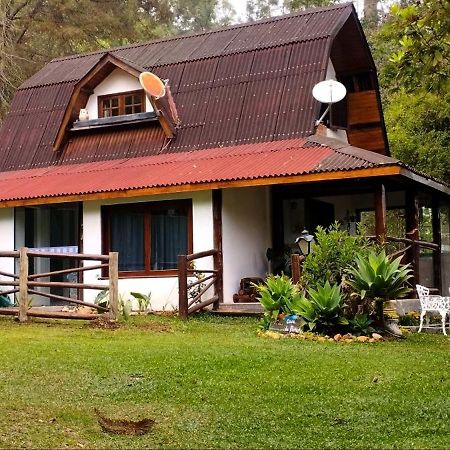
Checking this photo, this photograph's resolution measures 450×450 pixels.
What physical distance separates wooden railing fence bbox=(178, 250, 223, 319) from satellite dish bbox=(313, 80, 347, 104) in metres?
3.88

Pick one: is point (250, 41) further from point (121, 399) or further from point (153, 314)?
point (121, 399)

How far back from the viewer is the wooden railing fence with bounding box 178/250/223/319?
12977 millimetres

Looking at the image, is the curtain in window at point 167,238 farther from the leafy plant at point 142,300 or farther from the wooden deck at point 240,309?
the wooden deck at point 240,309

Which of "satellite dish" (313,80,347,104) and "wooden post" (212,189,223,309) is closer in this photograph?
"wooden post" (212,189,223,309)

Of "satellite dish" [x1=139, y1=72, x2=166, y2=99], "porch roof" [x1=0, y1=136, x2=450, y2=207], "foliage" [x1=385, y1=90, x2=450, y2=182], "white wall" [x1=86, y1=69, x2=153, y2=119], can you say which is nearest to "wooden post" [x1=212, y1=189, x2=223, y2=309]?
"porch roof" [x1=0, y1=136, x2=450, y2=207]

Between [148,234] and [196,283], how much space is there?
7.29 feet

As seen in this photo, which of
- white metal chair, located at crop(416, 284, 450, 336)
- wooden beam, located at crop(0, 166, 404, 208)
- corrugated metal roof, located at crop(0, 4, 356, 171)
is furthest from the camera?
corrugated metal roof, located at crop(0, 4, 356, 171)

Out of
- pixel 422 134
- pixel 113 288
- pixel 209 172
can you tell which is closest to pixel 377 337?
pixel 113 288

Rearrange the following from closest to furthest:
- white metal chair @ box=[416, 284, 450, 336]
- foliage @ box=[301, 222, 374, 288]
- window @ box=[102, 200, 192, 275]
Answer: foliage @ box=[301, 222, 374, 288]
white metal chair @ box=[416, 284, 450, 336]
window @ box=[102, 200, 192, 275]

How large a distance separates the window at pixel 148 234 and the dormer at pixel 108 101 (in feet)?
8.00

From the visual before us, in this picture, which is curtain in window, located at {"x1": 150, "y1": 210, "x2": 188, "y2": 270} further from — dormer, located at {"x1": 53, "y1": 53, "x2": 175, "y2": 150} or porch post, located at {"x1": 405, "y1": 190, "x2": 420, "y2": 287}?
porch post, located at {"x1": 405, "y1": 190, "x2": 420, "y2": 287}

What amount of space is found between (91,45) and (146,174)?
15757 mm

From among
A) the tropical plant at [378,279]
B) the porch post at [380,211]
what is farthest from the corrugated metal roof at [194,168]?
the tropical plant at [378,279]

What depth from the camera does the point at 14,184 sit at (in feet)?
55.3
